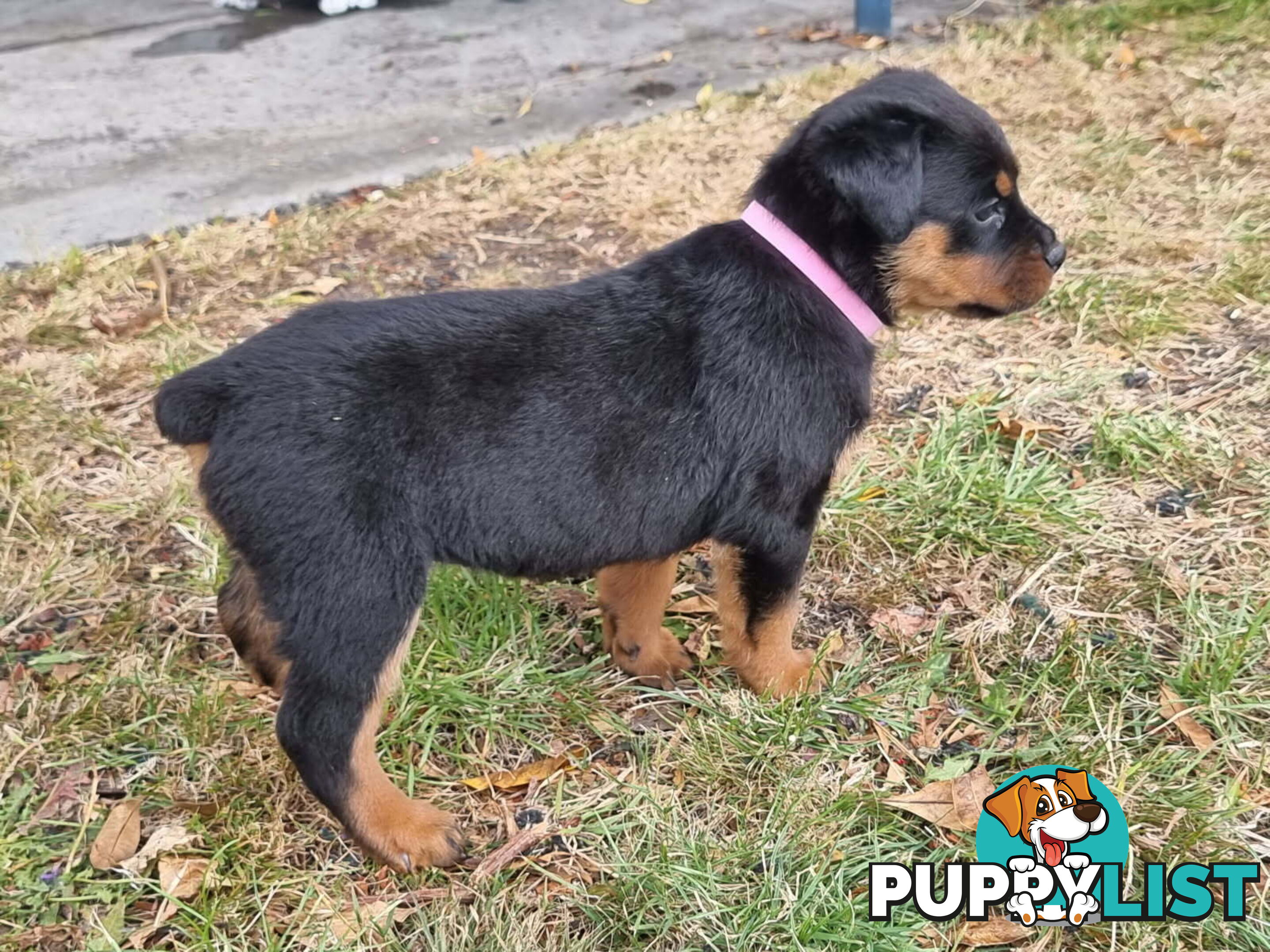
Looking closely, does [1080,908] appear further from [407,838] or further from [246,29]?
[246,29]

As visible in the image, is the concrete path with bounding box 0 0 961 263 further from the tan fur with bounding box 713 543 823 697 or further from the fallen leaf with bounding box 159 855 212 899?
the tan fur with bounding box 713 543 823 697

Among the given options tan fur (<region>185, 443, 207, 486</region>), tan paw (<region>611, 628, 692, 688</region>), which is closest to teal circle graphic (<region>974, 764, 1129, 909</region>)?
tan paw (<region>611, 628, 692, 688</region>)

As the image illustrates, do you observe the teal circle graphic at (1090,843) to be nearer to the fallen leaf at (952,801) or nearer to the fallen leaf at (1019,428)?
the fallen leaf at (952,801)

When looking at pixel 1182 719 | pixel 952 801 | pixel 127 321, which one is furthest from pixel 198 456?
pixel 127 321

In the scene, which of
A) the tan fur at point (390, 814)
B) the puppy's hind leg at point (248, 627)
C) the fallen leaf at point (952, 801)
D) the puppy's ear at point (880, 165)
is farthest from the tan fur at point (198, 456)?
the fallen leaf at point (952, 801)

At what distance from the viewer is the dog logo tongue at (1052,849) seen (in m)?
2.56

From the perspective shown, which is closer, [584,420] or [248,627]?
[584,420]

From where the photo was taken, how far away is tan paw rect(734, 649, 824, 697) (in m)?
3.08

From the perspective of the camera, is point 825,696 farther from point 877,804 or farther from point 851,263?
point 851,263

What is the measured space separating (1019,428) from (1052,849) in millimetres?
1948

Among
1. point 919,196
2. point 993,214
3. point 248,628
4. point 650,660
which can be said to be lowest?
point 650,660

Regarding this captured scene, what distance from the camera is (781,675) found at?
10.2ft

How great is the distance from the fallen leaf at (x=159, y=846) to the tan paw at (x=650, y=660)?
51.7 inches

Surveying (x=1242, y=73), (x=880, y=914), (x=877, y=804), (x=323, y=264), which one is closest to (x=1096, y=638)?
(x=877, y=804)
